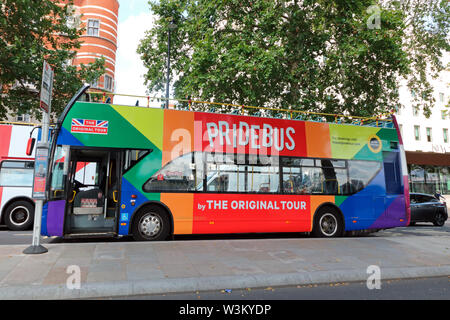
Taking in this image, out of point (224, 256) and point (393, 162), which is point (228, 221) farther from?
point (393, 162)

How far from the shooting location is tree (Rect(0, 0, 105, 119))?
14.4 m

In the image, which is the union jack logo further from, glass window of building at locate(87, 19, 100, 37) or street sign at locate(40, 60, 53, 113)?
glass window of building at locate(87, 19, 100, 37)

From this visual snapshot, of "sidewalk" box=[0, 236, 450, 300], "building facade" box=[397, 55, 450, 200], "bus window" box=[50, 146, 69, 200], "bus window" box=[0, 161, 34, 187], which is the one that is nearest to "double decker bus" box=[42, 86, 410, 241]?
"bus window" box=[50, 146, 69, 200]

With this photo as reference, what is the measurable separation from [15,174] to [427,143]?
136 ft

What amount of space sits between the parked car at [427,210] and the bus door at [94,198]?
14.1 metres

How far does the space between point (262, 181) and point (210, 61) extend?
781 cm

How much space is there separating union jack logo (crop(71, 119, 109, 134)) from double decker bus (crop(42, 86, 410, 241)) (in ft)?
0.08

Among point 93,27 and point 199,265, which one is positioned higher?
point 93,27

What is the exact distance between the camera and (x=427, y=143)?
3847 cm

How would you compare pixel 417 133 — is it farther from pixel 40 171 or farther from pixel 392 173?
pixel 40 171

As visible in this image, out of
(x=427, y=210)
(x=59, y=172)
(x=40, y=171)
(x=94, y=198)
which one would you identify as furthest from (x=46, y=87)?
(x=427, y=210)

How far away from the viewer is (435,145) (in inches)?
1517

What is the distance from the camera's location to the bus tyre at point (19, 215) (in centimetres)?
1078
